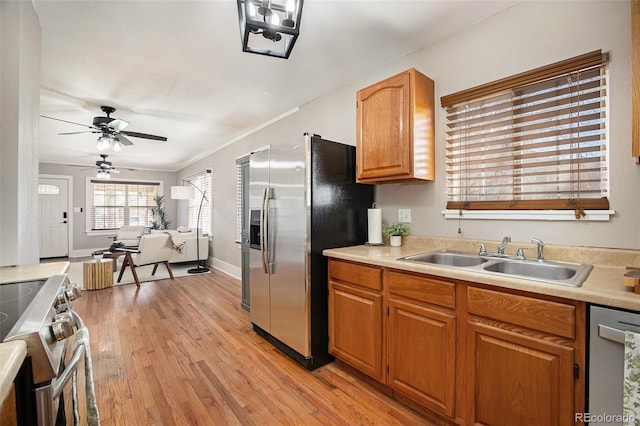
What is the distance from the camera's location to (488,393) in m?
1.40

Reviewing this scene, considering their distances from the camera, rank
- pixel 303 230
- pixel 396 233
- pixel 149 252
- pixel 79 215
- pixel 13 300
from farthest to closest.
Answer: pixel 79 215
pixel 149 252
pixel 396 233
pixel 303 230
pixel 13 300

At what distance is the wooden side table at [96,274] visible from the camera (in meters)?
4.43

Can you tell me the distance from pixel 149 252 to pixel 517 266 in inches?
196

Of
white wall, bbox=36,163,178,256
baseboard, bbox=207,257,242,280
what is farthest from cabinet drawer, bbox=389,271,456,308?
white wall, bbox=36,163,178,256

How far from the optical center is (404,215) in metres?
2.50

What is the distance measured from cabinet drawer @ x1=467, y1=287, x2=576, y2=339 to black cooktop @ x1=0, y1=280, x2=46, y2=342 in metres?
1.69

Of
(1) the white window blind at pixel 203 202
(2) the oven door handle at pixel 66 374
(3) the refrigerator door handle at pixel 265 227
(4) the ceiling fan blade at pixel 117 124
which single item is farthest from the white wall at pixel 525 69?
(1) the white window blind at pixel 203 202

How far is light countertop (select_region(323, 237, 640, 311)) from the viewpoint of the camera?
1.09 meters

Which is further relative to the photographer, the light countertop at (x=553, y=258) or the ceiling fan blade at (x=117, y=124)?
the ceiling fan blade at (x=117, y=124)

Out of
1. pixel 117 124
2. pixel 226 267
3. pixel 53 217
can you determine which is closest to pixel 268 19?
pixel 117 124

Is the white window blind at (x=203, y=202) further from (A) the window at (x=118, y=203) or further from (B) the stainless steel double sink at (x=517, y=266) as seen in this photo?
(B) the stainless steel double sink at (x=517, y=266)

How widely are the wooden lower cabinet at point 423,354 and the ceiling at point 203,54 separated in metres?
1.93

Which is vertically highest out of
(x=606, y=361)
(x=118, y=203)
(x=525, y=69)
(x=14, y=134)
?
(x=525, y=69)
